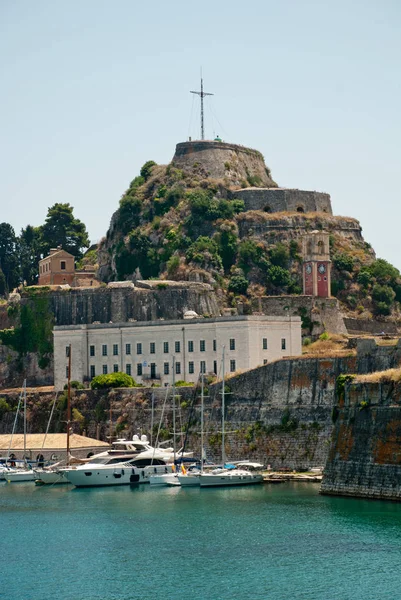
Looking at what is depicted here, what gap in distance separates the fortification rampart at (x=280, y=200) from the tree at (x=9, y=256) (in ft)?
82.5

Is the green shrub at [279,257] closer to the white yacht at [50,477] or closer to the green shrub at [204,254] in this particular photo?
the green shrub at [204,254]

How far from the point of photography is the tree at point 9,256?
481 ft

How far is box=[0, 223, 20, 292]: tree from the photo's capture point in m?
147

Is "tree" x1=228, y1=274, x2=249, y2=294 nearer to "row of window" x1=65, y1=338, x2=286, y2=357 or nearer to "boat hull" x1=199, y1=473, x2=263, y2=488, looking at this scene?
"row of window" x1=65, y1=338, x2=286, y2=357

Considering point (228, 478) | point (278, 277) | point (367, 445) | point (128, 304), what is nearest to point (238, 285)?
point (278, 277)

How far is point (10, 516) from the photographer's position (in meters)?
80.5

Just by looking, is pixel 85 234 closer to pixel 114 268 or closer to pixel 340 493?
pixel 114 268

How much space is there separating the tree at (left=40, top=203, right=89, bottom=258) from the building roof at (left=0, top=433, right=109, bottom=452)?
3981 centimetres

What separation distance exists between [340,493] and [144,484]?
73.7 ft

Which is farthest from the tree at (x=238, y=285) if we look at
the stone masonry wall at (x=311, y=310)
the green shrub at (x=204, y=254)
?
the stone masonry wall at (x=311, y=310)

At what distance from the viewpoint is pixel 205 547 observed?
65.9m

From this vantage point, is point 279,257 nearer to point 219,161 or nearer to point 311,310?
point 311,310

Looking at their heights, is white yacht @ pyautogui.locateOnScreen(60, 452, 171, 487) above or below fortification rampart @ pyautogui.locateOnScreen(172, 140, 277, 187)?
below

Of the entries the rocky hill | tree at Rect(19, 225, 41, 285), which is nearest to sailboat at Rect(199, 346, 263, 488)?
the rocky hill
